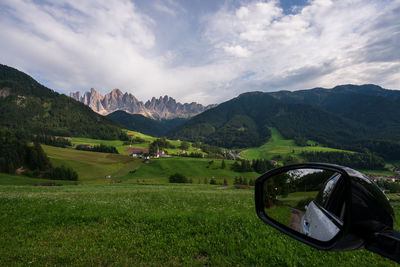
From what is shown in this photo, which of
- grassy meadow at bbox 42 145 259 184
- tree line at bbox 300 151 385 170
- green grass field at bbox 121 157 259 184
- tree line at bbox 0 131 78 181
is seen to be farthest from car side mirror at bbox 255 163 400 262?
tree line at bbox 300 151 385 170

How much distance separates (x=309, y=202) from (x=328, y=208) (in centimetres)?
25

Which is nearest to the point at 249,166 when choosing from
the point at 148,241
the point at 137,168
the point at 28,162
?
the point at 137,168

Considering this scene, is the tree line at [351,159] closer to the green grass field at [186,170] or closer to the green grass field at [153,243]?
the green grass field at [186,170]

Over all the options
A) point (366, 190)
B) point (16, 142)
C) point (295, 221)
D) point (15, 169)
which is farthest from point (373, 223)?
point (16, 142)

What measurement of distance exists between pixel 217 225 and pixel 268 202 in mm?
4014

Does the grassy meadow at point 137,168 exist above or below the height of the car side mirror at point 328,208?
below

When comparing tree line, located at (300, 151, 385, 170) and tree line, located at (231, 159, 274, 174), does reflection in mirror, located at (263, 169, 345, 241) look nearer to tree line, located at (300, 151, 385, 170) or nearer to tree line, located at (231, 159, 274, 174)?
tree line, located at (231, 159, 274, 174)

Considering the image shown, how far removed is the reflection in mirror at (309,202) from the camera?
2.43 meters

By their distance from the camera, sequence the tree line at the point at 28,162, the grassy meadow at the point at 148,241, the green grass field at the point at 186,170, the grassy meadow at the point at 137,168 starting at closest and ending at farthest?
1. the grassy meadow at the point at 148,241
2. the tree line at the point at 28,162
3. the grassy meadow at the point at 137,168
4. the green grass field at the point at 186,170

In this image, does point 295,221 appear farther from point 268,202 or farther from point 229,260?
point 229,260

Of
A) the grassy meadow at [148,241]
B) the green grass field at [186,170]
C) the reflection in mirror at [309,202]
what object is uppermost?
the reflection in mirror at [309,202]

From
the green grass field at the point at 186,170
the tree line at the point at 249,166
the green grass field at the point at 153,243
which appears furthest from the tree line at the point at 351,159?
the green grass field at the point at 153,243

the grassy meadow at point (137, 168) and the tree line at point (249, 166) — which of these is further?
the tree line at point (249, 166)

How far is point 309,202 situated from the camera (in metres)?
2.78
